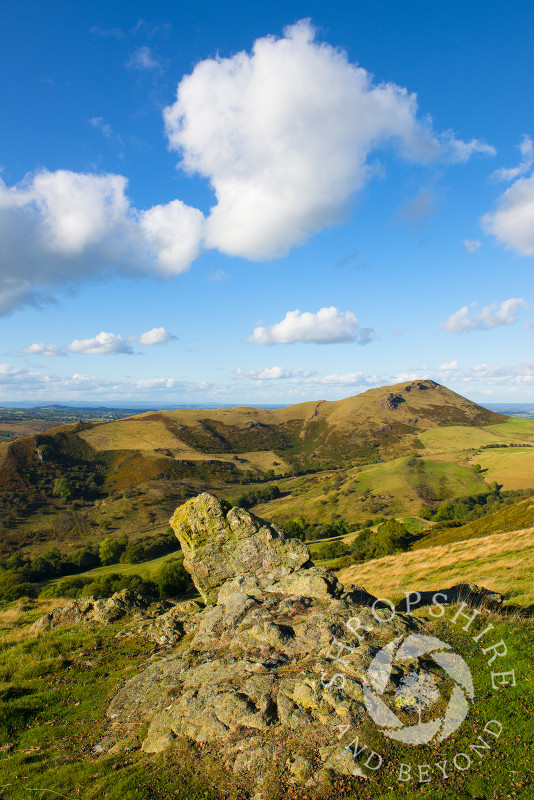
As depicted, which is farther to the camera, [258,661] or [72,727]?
[258,661]

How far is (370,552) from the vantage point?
57781 mm

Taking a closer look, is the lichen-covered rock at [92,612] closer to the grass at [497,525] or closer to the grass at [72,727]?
the grass at [72,727]

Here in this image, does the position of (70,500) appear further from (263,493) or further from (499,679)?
(499,679)

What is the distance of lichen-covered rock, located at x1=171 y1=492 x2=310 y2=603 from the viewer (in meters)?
19.9

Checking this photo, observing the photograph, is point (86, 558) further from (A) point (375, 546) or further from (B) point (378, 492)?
(B) point (378, 492)

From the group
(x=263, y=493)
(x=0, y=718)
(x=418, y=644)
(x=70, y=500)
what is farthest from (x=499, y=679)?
(x=70, y=500)

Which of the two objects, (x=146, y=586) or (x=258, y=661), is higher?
(x=258, y=661)

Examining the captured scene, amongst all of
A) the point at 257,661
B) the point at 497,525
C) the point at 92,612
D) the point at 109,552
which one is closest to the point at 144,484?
the point at 109,552
